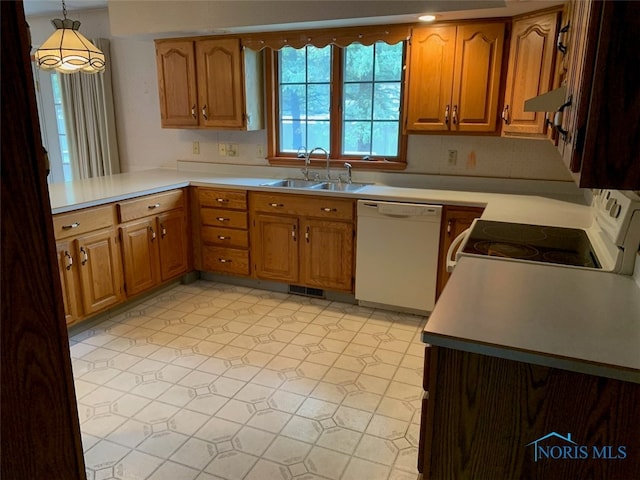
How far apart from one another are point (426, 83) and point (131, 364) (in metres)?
2.67

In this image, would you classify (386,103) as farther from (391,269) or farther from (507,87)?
(391,269)

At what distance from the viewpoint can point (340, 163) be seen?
396 centimetres

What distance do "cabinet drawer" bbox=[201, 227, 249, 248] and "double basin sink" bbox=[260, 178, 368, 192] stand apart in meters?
0.47

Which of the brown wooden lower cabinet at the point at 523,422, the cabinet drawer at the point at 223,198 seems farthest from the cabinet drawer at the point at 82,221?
the brown wooden lower cabinet at the point at 523,422

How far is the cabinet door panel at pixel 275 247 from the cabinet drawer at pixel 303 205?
7 cm

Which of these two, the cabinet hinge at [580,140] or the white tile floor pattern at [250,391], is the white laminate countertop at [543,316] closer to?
the cabinet hinge at [580,140]

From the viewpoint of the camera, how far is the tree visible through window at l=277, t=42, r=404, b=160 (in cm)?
372

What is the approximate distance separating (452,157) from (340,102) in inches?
40.6

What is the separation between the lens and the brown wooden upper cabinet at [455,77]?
3074mm

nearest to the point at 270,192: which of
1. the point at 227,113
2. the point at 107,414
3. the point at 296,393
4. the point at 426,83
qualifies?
the point at 227,113

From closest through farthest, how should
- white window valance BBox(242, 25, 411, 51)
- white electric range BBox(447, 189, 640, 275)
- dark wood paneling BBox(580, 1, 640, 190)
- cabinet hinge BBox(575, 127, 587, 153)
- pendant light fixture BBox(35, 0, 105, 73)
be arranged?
dark wood paneling BBox(580, 1, 640, 190) < cabinet hinge BBox(575, 127, 587, 153) < white electric range BBox(447, 189, 640, 275) < pendant light fixture BBox(35, 0, 105, 73) < white window valance BBox(242, 25, 411, 51)

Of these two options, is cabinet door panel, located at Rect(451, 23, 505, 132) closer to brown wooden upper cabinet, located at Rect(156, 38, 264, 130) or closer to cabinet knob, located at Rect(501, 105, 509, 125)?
cabinet knob, located at Rect(501, 105, 509, 125)

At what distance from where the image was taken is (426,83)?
325 centimetres

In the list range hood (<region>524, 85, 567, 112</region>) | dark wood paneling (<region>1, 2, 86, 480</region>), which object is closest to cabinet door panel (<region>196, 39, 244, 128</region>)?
range hood (<region>524, 85, 567, 112</region>)
